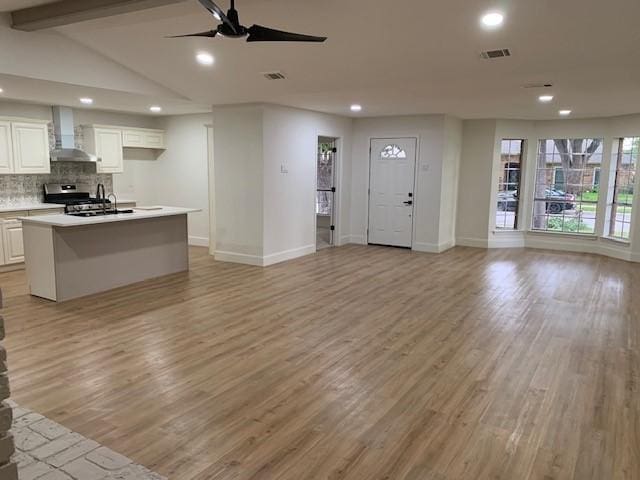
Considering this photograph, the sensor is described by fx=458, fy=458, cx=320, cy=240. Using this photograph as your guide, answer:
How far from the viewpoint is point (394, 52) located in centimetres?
437

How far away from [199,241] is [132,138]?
7.28ft

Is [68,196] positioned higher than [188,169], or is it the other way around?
[188,169]

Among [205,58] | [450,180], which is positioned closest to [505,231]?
[450,180]

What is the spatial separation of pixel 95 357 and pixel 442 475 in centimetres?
278

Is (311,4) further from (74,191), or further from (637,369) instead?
(74,191)

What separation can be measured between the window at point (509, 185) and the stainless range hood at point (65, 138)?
769 cm

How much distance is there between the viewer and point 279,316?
4754mm

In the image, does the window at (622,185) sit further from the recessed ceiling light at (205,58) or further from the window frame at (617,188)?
the recessed ceiling light at (205,58)

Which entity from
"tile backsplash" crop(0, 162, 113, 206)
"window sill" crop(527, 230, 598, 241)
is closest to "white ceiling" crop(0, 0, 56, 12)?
"tile backsplash" crop(0, 162, 113, 206)

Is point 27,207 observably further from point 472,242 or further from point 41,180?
point 472,242

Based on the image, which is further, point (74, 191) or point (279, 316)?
point (74, 191)

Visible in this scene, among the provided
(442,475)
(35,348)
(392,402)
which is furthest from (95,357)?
(442,475)

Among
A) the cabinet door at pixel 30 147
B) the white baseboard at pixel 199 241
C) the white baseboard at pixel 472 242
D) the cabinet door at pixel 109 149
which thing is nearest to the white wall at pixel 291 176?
the white baseboard at pixel 199 241

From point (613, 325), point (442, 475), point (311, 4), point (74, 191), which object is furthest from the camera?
point (74, 191)
